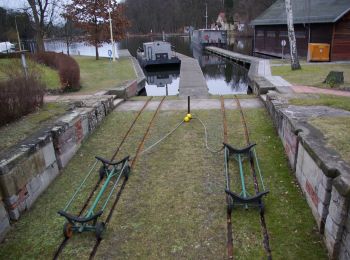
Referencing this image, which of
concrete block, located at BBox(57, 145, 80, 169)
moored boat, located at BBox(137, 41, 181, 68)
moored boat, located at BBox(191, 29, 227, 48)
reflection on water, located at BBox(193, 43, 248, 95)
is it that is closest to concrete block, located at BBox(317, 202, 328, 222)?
concrete block, located at BBox(57, 145, 80, 169)

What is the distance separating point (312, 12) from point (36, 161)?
24.1 m

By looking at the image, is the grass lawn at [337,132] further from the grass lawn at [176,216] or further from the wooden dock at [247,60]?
the wooden dock at [247,60]

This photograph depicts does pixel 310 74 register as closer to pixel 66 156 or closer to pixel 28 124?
pixel 66 156

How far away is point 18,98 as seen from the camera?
328 inches

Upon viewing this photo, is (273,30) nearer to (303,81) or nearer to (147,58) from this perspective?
(147,58)

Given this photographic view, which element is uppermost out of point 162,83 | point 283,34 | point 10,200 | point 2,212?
point 283,34

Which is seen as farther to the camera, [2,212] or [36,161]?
[36,161]

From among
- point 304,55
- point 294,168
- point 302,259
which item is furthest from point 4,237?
point 304,55

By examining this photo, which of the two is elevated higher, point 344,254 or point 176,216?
point 344,254

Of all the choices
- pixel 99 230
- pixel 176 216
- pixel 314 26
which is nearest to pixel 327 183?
pixel 176 216

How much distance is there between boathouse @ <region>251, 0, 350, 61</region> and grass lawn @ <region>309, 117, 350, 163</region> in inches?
685

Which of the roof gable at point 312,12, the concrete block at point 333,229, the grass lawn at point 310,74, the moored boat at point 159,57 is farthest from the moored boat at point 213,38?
the concrete block at point 333,229

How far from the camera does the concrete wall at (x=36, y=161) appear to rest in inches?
206

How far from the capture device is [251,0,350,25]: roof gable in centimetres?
2170
